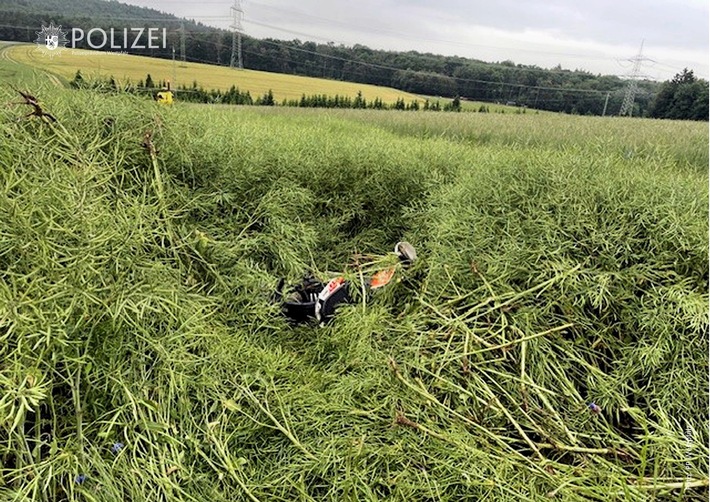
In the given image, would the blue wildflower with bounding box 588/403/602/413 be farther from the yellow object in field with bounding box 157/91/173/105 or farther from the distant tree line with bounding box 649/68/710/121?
the distant tree line with bounding box 649/68/710/121

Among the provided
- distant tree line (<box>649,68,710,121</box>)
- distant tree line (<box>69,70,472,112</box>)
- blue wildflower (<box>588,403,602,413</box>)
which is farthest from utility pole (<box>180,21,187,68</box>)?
blue wildflower (<box>588,403,602,413</box>)

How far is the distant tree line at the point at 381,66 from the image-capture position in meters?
12.8

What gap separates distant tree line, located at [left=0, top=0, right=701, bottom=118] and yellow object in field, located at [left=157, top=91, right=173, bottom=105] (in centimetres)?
951

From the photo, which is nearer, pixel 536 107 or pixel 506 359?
pixel 506 359

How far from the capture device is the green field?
1.04m

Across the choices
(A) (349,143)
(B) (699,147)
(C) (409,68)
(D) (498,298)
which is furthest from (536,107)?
(D) (498,298)

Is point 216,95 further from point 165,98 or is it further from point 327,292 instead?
point 327,292

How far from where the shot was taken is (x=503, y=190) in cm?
200

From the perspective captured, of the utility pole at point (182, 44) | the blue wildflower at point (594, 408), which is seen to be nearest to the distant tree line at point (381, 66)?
the utility pole at point (182, 44)

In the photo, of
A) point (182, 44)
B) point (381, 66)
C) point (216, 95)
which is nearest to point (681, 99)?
point (381, 66)

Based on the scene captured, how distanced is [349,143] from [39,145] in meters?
1.67

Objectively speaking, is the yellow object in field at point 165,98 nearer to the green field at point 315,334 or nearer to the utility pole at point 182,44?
the green field at point 315,334

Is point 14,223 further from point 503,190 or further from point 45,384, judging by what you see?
point 503,190

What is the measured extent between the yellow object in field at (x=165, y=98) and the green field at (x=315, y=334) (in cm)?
6
